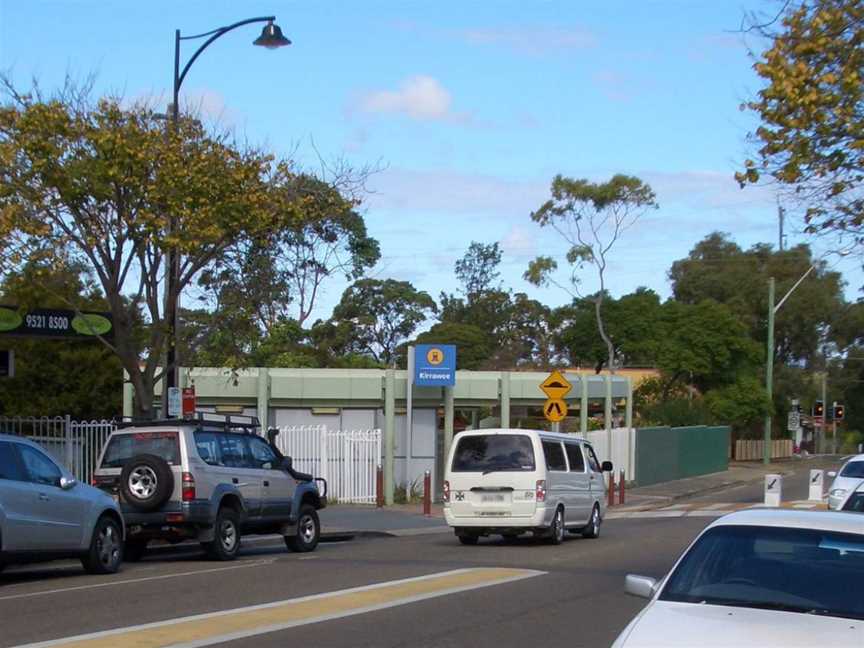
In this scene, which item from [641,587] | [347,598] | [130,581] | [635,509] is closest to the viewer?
[641,587]

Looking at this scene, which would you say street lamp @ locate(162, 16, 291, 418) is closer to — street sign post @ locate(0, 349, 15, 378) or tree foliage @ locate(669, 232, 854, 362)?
street sign post @ locate(0, 349, 15, 378)

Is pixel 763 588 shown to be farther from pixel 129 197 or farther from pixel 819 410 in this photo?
pixel 819 410

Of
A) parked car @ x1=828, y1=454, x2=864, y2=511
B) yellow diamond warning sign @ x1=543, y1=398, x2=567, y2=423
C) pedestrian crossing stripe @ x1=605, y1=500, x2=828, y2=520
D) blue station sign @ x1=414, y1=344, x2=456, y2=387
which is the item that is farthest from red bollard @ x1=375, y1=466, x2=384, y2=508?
parked car @ x1=828, y1=454, x2=864, y2=511

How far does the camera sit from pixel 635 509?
108 ft

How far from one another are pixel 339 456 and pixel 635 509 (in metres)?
8.61

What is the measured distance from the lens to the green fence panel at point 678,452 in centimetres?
4253

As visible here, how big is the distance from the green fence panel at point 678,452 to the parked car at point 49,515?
93.7 feet

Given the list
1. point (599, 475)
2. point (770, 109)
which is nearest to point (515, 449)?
point (599, 475)

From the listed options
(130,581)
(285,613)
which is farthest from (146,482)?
(285,613)

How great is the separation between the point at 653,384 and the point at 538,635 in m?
51.7

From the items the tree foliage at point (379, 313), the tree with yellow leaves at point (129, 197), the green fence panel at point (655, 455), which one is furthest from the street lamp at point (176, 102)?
the tree foliage at point (379, 313)

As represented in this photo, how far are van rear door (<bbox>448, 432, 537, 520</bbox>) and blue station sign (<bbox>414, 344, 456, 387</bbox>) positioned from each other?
10125 millimetres

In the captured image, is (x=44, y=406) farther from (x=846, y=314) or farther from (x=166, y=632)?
(x=846, y=314)

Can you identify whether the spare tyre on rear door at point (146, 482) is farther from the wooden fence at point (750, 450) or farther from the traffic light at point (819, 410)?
the wooden fence at point (750, 450)
